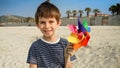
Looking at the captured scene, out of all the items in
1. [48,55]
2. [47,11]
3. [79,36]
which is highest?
[47,11]

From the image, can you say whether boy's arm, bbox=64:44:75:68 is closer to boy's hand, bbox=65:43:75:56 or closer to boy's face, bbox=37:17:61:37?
boy's hand, bbox=65:43:75:56

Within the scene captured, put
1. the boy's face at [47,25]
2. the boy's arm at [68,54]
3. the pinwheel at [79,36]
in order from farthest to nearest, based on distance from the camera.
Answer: the boy's face at [47,25]
the boy's arm at [68,54]
the pinwheel at [79,36]

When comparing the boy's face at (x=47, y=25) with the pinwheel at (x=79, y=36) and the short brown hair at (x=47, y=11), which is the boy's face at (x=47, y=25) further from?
the pinwheel at (x=79, y=36)

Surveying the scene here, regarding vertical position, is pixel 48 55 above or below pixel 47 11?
below

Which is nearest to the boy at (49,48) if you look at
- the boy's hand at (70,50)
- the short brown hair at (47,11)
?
the short brown hair at (47,11)

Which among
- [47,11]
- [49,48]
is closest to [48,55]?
[49,48]

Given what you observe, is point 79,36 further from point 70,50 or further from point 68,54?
point 68,54

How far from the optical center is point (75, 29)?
2.38 m

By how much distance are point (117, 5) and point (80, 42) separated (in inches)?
2479

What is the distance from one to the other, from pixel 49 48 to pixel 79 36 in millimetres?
438

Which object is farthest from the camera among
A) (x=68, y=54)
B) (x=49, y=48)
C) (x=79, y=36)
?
(x=49, y=48)

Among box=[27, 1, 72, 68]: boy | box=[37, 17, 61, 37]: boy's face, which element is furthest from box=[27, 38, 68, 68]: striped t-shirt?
box=[37, 17, 61, 37]: boy's face

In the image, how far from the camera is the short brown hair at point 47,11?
8.57 ft

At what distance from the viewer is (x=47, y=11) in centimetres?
262
